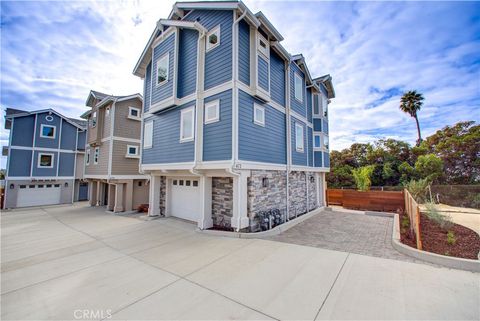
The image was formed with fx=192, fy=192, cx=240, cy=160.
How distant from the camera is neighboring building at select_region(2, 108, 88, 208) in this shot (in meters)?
15.1

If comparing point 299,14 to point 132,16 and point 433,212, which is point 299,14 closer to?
point 132,16

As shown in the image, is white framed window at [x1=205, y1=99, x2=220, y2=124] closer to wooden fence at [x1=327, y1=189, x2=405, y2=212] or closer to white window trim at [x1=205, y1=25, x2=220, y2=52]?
white window trim at [x1=205, y1=25, x2=220, y2=52]

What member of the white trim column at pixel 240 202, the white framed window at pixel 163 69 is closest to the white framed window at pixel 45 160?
the white framed window at pixel 163 69

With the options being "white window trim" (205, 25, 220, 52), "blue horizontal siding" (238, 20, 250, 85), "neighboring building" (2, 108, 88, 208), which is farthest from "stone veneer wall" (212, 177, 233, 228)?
"neighboring building" (2, 108, 88, 208)

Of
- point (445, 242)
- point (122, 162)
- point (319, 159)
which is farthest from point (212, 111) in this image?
point (122, 162)

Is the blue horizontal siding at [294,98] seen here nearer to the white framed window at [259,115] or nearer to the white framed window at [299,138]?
the white framed window at [299,138]

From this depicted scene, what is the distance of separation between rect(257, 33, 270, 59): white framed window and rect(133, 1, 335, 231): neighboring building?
43mm

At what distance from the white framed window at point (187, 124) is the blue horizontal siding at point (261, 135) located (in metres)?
2.15

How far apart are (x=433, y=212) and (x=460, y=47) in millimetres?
8245

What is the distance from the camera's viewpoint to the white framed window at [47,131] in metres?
16.4

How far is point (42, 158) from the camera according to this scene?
16328 mm

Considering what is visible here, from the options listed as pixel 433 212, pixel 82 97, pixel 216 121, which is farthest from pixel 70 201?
pixel 433 212

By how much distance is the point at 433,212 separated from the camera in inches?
287

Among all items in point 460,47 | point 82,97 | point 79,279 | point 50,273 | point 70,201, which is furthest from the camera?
point 70,201
